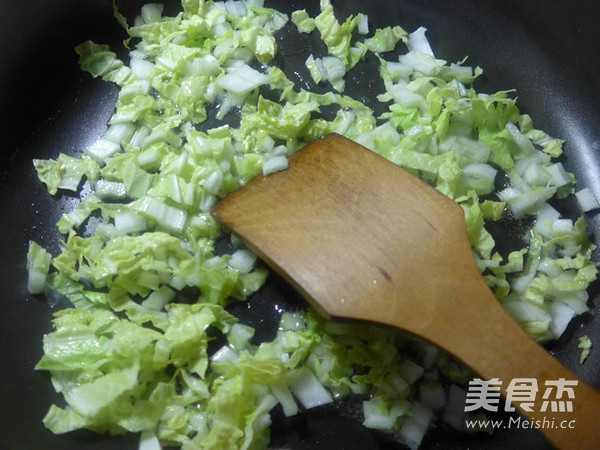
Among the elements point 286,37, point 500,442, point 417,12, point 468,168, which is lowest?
point 500,442

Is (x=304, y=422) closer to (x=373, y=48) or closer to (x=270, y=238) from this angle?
(x=270, y=238)

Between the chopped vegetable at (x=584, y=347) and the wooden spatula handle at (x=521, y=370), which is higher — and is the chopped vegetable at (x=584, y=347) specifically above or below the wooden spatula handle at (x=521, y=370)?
below

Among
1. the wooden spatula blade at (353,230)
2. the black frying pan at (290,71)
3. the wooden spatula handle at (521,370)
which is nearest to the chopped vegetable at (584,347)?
the black frying pan at (290,71)

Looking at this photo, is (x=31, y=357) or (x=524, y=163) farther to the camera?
(x=524, y=163)

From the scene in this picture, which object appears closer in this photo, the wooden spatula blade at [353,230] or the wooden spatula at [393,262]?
the wooden spatula at [393,262]

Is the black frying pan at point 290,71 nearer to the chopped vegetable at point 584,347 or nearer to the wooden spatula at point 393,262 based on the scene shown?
the chopped vegetable at point 584,347

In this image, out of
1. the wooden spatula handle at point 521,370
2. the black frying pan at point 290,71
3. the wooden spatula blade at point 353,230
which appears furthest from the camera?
the black frying pan at point 290,71

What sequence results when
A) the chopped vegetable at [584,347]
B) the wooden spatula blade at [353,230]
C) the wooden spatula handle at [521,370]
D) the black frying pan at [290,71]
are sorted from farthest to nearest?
the chopped vegetable at [584,347] < the black frying pan at [290,71] < the wooden spatula blade at [353,230] < the wooden spatula handle at [521,370]

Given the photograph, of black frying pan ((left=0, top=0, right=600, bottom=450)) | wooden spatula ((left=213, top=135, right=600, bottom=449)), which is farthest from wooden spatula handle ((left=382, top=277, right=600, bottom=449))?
black frying pan ((left=0, top=0, right=600, bottom=450))

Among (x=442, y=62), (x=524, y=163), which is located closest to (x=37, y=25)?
(x=442, y=62)
